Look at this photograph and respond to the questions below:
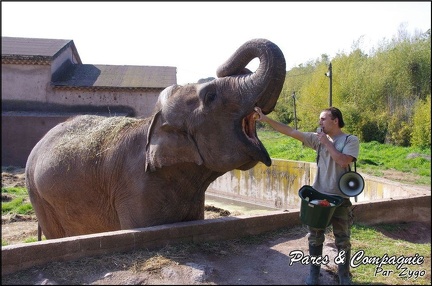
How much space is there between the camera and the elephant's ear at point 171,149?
419cm

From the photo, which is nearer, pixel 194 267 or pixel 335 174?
pixel 335 174

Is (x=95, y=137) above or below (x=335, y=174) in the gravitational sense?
above

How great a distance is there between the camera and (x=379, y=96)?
38.2ft

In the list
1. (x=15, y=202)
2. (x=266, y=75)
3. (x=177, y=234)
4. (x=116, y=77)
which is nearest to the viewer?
(x=266, y=75)

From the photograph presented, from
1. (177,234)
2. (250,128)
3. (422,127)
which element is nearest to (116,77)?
(422,127)

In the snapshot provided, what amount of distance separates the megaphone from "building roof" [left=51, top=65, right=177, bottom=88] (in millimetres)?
19986

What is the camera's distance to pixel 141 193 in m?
4.43

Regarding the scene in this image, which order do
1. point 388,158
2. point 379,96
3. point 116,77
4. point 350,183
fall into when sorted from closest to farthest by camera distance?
point 350,183 < point 379,96 < point 388,158 < point 116,77

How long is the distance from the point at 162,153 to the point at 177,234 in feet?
2.82

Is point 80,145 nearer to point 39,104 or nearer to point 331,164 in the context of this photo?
point 331,164

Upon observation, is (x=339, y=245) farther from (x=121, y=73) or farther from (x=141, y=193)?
(x=121, y=73)

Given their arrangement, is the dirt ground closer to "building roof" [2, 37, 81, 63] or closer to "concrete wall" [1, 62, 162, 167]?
"concrete wall" [1, 62, 162, 167]

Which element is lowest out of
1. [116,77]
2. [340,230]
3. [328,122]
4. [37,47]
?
[340,230]

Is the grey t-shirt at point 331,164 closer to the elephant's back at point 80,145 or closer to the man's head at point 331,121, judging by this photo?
the man's head at point 331,121
